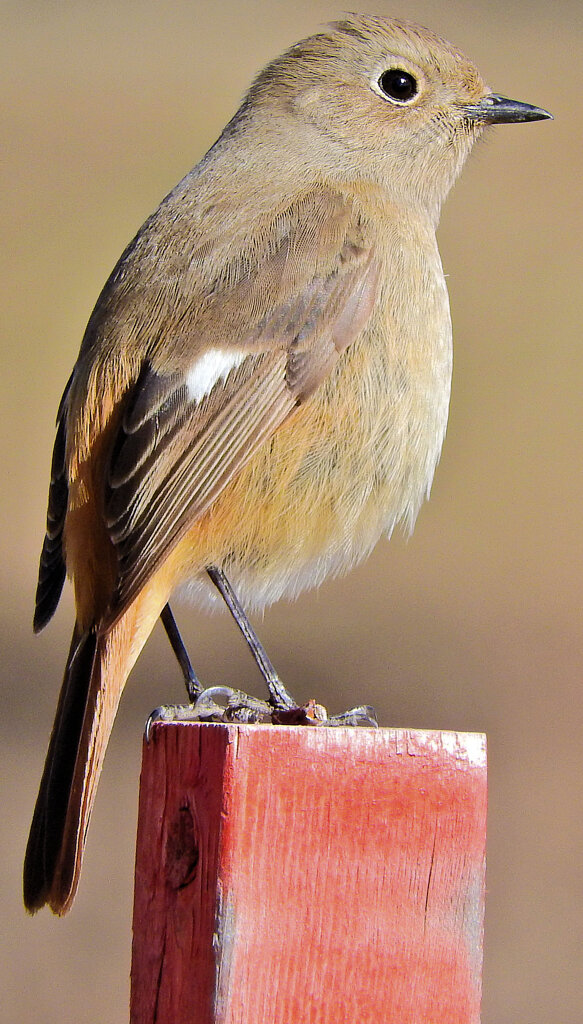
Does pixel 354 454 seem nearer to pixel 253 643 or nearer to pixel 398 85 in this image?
pixel 253 643

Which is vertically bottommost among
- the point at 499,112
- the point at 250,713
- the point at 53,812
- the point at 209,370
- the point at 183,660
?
the point at 53,812

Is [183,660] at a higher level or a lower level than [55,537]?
lower

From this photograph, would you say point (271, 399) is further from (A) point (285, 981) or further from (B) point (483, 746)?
(A) point (285, 981)

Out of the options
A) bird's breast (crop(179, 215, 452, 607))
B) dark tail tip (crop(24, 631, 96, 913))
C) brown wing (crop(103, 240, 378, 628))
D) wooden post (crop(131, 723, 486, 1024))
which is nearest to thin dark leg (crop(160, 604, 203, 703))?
bird's breast (crop(179, 215, 452, 607))

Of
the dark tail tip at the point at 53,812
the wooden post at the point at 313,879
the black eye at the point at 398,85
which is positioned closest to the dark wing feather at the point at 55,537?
the dark tail tip at the point at 53,812

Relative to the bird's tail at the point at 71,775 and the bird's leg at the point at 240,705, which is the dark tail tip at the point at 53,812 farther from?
the bird's leg at the point at 240,705

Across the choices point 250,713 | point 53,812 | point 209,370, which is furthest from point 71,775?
point 209,370

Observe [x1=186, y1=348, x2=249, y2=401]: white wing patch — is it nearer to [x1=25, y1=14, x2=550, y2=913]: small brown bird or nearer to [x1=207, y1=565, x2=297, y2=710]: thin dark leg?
[x1=25, y1=14, x2=550, y2=913]: small brown bird
